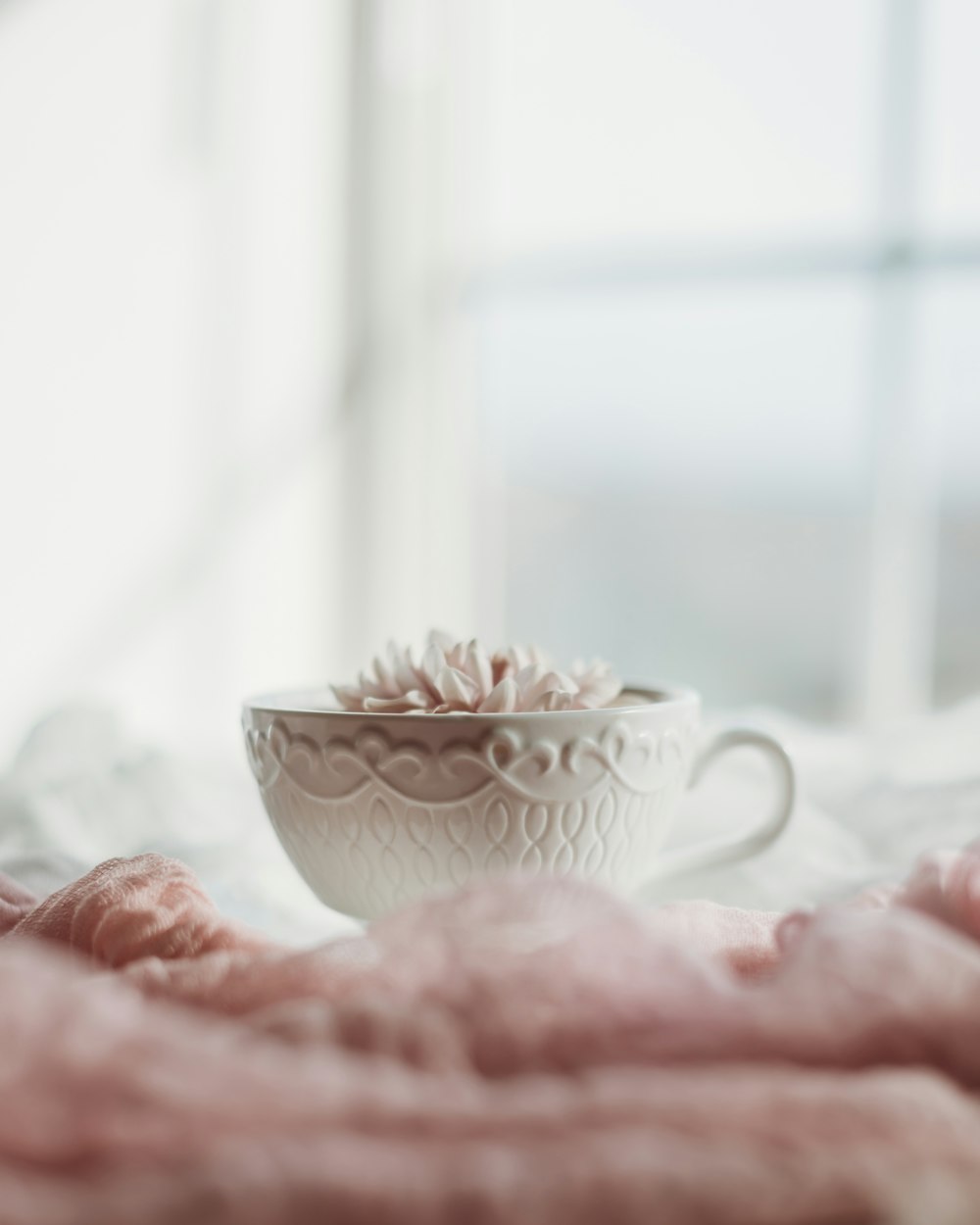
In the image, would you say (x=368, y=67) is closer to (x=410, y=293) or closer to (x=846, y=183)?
(x=410, y=293)

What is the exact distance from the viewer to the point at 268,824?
1.87ft

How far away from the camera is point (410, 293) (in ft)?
4.82

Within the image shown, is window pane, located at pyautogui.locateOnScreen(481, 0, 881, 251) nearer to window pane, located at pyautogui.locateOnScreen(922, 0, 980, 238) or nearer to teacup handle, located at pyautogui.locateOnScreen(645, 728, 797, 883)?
window pane, located at pyautogui.locateOnScreen(922, 0, 980, 238)

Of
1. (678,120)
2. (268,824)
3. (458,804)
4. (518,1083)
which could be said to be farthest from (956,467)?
(518,1083)

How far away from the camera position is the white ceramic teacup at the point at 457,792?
325 mm

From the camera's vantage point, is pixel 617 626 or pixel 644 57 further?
pixel 617 626

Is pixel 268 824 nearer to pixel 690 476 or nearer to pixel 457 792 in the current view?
pixel 457 792

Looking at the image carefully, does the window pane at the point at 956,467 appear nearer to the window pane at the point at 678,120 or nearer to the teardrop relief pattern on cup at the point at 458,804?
the window pane at the point at 678,120

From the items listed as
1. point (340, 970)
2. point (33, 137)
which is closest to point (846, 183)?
point (33, 137)

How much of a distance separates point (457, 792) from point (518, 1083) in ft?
0.40

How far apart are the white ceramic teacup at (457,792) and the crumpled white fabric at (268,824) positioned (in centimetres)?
9

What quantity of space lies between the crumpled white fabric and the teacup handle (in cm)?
4

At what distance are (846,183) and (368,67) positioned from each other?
615 millimetres

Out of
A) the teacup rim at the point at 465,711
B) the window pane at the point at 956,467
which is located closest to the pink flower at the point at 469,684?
the teacup rim at the point at 465,711
